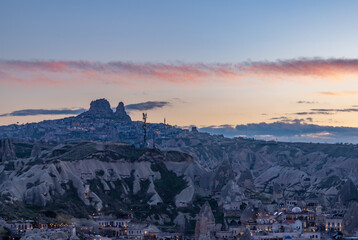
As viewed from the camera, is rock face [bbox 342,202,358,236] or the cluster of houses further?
rock face [bbox 342,202,358,236]

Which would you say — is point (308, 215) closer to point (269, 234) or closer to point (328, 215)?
point (328, 215)

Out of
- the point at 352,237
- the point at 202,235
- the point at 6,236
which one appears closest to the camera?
the point at 352,237

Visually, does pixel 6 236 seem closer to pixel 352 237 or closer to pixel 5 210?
pixel 5 210

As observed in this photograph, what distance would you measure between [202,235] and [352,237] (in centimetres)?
4309

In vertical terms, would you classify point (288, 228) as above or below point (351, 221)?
below

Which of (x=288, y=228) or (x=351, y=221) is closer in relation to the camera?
(x=288, y=228)

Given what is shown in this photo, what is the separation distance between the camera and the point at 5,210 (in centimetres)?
19688

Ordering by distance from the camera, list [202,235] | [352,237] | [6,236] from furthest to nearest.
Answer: [202,235]
[6,236]
[352,237]

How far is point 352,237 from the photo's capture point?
159 metres

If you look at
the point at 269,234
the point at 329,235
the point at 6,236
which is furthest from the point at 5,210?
the point at 329,235

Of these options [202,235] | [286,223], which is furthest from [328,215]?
[202,235]

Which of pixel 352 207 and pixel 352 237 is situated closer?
pixel 352 237

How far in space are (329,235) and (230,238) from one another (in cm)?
3076

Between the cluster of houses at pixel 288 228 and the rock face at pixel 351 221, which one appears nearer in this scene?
the cluster of houses at pixel 288 228
